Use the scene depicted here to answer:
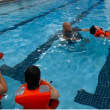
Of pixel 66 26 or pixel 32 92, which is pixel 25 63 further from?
pixel 32 92

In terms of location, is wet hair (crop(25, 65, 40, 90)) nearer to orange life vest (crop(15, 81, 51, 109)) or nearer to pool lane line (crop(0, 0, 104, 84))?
orange life vest (crop(15, 81, 51, 109))

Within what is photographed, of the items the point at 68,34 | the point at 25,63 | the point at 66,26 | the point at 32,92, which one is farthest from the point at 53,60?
the point at 32,92

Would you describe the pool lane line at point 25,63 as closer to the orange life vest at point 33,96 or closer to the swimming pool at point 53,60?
the swimming pool at point 53,60

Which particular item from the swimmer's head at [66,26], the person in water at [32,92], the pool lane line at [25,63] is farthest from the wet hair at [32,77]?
the swimmer's head at [66,26]

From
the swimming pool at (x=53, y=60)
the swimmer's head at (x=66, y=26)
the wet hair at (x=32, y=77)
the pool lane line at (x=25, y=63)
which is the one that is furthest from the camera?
the swimmer's head at (x=66, y=26)

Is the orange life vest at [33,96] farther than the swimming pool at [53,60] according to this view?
No

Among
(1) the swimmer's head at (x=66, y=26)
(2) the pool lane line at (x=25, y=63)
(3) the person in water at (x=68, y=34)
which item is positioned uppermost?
(1) the swimmer's head at (x=66, y=26)

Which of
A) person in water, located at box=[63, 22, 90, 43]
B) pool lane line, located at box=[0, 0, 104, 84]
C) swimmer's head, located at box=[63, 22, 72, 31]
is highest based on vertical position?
swimmer's head, located at box=[63, 22, 72, 31]

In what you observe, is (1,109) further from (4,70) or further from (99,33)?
(99,33)

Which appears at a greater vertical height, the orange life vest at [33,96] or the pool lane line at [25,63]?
the orange life vest at [33,96]

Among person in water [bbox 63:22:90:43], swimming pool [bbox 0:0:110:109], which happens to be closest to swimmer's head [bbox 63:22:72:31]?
person in water [bbox 63:22:90:43]

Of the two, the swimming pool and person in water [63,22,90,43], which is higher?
person in water [63,22,90,43]

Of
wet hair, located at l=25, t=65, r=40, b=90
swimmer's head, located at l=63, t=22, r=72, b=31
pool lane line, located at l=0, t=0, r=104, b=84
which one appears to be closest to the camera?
wet hair, located at l=25, t=65, r=40, b=90

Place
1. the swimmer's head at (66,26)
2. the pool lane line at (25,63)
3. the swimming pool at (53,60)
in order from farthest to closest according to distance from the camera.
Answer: the swimmer's head at (66,26)
the pool lane line at (25,63)
the swimming pool at (53,60)
